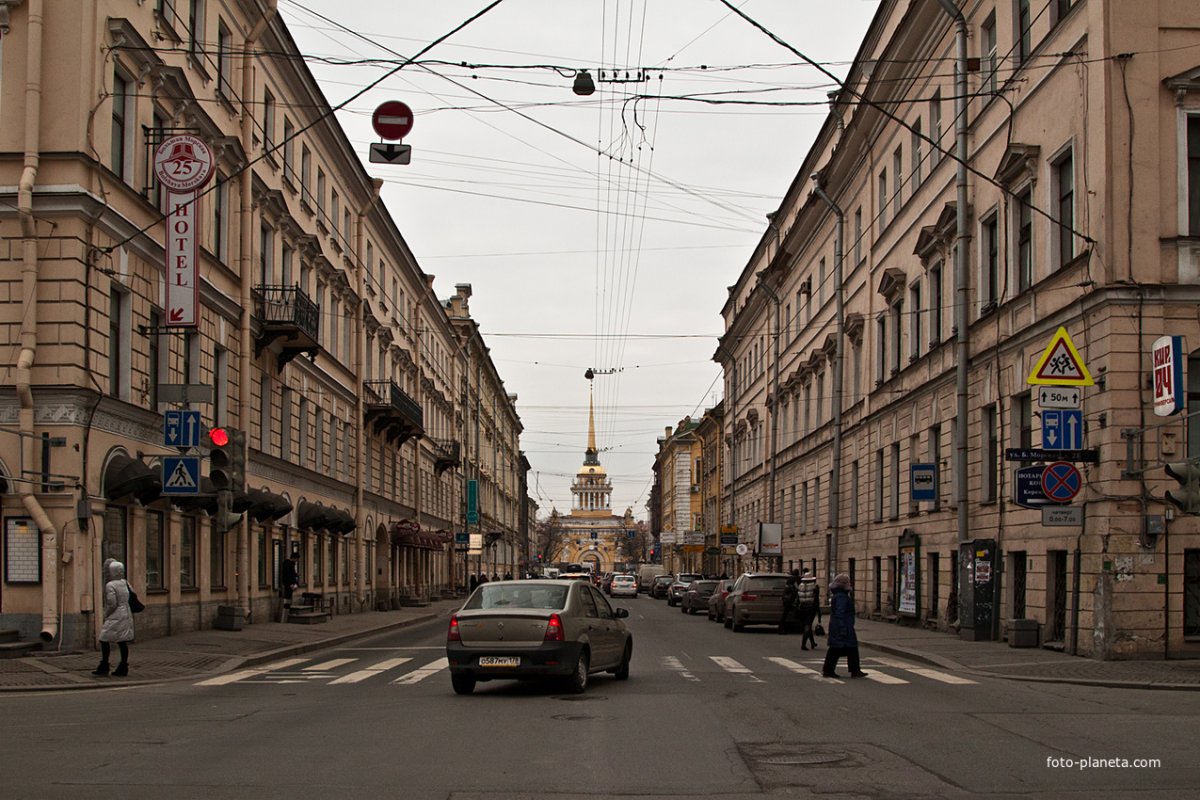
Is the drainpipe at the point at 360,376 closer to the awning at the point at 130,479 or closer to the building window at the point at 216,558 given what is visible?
the building window at the point at 216,558

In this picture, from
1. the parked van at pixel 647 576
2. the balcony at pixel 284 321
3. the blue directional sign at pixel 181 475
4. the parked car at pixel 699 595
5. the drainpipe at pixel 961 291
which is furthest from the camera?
the parked van at pixel 647 576

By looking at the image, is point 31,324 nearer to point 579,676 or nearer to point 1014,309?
point 579,676

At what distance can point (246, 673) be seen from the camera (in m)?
20.1

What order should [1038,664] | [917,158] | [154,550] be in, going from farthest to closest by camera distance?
[917,158]
[154,550]
[1038,664]

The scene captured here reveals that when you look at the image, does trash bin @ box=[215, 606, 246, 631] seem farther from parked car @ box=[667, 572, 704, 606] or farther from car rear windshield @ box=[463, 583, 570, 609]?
parked car @ box=[667, 572, 704, 606]

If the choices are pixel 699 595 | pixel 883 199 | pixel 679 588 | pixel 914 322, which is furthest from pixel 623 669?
pixel 679 588

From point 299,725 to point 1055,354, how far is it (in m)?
13.3

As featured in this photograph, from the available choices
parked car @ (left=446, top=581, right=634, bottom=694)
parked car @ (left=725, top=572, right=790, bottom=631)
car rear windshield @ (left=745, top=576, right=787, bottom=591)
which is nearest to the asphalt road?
parked car @ (left=446, top=581, right=634, bottom=694)

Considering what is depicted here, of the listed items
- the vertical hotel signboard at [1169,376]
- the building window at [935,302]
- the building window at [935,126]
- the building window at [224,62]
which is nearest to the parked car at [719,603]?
the building window at [935,302]

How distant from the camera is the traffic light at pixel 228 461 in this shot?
19673 mm

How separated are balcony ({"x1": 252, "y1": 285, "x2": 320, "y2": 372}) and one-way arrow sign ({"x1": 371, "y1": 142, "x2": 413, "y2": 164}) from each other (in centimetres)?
1505

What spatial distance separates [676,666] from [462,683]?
19.8 feet

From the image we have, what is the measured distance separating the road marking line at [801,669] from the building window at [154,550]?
1185 cm

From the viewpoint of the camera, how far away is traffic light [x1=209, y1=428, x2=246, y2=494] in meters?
19.7
